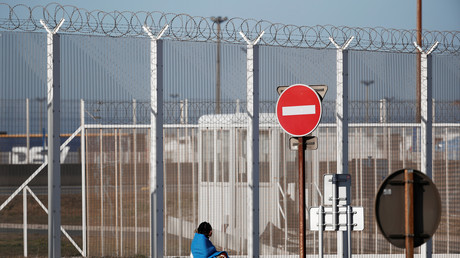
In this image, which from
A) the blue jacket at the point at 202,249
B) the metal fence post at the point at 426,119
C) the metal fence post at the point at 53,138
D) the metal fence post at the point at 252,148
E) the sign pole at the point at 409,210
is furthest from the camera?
the metal fence post at the point at 426,119

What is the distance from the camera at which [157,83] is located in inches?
402

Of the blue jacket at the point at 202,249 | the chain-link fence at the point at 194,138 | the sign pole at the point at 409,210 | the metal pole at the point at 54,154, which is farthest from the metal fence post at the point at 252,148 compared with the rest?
the sign pole at the point at 409,210

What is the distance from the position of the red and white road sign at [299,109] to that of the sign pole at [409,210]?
1.91 metres

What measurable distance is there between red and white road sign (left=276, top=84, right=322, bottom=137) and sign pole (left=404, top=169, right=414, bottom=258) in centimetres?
191

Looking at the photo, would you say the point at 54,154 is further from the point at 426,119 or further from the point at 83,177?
the point at 426,119

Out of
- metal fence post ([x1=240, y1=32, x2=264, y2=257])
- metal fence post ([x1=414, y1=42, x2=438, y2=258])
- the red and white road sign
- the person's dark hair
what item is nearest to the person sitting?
the person's dark hair

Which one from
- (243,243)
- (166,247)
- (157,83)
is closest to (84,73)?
(157,83)

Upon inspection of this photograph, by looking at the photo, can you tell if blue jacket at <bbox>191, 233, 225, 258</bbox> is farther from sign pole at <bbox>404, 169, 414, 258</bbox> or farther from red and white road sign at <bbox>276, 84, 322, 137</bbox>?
sign pole at <bbox>404, 169, 414, 258</bbox>

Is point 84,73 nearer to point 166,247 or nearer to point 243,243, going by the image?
point 166,247

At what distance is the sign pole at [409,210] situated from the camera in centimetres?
556

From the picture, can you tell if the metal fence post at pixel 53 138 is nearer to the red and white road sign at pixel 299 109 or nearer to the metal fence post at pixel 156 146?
the metal fence post at pixel 156 146

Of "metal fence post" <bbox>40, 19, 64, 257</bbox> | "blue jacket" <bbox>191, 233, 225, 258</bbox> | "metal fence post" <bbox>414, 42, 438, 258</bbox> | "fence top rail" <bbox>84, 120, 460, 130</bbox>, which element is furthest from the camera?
"metal fence post" <bbox>414, 42, 438, 258</bbox>

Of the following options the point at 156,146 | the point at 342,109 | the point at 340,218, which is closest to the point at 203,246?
the point at 340,218

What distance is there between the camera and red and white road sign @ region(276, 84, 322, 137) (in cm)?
748
